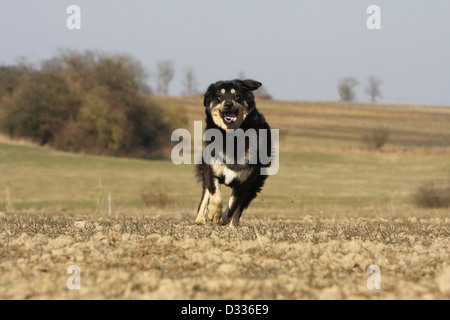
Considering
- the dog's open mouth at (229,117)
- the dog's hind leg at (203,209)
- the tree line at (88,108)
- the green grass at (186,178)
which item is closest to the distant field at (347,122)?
the green grass at (186,178)

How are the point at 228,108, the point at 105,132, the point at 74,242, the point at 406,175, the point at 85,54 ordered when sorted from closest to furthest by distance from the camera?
the point at 74,242, the point at 228,108, the point at 406,175, the point at 105,132, the point at 85,54

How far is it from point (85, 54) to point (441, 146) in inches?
1701

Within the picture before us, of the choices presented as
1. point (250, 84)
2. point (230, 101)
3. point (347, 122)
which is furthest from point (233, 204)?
point (347, 122)

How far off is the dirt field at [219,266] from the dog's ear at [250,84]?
287 cm

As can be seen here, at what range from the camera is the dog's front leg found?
9922 mm

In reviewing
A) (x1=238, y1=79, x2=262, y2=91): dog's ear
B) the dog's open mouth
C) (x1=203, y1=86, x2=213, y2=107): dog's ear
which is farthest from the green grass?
the dog's open mouth

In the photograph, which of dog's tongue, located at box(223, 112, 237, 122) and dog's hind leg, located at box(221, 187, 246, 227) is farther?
dog's hind leg, located at box(221, 187, 246, 227)

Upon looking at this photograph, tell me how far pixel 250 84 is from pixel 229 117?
2.21 feet

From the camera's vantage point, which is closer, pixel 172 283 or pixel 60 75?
pixel 172 283

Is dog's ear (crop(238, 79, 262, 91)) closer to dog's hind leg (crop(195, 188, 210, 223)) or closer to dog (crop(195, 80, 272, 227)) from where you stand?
dog (crop(195, 80, 272, 227))

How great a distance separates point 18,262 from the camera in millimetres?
6211

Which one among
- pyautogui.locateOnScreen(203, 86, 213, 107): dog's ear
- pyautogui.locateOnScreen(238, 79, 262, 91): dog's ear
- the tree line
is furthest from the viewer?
the tree line
